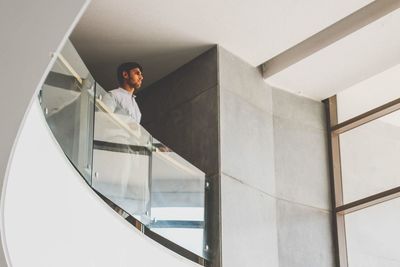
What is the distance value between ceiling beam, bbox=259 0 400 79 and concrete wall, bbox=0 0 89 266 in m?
5.65

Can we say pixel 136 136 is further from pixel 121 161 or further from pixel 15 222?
pixel 15 222

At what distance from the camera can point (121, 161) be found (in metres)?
6.93

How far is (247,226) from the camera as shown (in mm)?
8781

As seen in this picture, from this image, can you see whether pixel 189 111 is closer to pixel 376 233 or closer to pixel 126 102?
pixel 126 102

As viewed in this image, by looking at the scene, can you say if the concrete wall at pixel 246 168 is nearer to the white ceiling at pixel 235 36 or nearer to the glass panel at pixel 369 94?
the white ceiling at pixel 235 36

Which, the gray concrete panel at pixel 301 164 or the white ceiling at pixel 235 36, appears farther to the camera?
the gray concrete panel at pixel 301 164

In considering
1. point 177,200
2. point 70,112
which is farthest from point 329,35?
point 70,112

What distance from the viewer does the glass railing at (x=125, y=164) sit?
6.20 meters

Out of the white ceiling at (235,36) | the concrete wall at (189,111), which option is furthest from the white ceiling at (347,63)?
the concrete wall at (189,111)

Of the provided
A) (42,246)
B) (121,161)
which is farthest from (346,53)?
(42,246)

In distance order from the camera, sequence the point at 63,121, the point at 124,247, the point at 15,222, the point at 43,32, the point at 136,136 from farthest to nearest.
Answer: the point at 136,136
the point at 124,247
the point at 63,121
the point at 15,222
the point at 43,32

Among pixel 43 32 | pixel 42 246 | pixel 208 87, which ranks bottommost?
pixel 42 246

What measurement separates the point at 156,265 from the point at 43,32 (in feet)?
12.4

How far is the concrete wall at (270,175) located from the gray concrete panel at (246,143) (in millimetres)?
11
